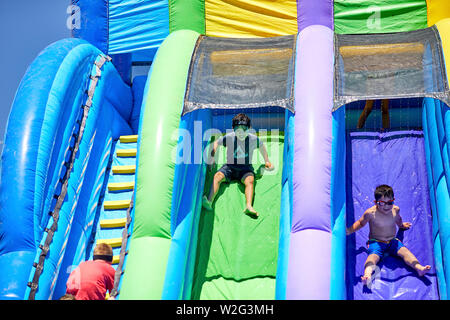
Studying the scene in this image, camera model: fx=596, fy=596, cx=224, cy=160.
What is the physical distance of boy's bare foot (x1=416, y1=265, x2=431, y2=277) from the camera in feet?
15.3

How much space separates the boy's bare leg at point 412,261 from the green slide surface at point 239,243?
107cm

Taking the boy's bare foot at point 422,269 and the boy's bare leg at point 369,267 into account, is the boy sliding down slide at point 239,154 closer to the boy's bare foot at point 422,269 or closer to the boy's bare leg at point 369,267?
the boy's bare leg at point 369,267

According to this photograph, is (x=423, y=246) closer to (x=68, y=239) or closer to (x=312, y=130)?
(x=312, y=130)

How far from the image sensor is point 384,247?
488 centimetres

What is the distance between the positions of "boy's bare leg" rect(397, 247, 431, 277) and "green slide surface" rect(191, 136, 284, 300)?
1071mm

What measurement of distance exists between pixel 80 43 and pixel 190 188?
2.14 m

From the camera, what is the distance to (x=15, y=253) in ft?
16.0

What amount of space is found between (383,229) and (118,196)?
272cm

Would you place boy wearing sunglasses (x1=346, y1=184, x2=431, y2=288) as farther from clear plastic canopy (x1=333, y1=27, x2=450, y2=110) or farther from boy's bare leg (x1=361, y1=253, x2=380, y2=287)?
clear plastic canopy (x1=333, y1=27, x2=450, y2=110)

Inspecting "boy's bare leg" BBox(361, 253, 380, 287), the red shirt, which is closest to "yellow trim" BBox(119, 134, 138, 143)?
the red shirt

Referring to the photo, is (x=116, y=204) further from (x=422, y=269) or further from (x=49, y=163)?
(x=422, y=269)

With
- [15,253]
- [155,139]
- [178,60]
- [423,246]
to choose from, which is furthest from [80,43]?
[423,246]
